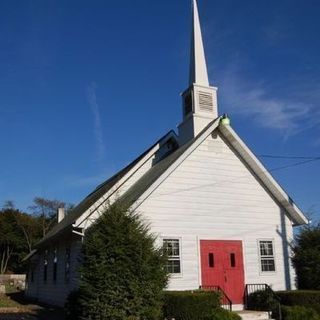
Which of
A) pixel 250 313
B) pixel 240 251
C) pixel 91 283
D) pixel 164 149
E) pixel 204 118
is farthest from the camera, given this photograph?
pixel 164 149

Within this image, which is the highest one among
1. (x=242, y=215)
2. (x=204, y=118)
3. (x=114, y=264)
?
(x=204, y=118)

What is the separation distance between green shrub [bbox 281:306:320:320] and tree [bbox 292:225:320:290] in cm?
360

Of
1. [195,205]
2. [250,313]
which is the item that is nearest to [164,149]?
[195,205]

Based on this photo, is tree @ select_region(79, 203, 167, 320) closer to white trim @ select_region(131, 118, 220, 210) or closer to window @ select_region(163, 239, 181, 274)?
white trim @ select_region(131, 118, 220, 210)

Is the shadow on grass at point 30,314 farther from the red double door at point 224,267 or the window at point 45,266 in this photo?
the red double door at point 224,267

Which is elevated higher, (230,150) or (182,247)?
(230,150)

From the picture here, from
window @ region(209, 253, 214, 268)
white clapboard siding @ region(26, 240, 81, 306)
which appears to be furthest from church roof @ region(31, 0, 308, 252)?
window @ region(209, 253, 214, 268)

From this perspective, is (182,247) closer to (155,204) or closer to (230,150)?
(155,204)

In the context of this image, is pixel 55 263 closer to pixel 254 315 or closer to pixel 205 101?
pixel 205 101

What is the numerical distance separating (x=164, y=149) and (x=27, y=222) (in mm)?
59765

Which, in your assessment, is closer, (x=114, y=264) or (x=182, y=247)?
(x=114, y=264)

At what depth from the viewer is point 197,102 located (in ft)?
79.7

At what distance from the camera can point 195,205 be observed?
21.6 m

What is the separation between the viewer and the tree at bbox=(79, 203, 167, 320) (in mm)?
16547
